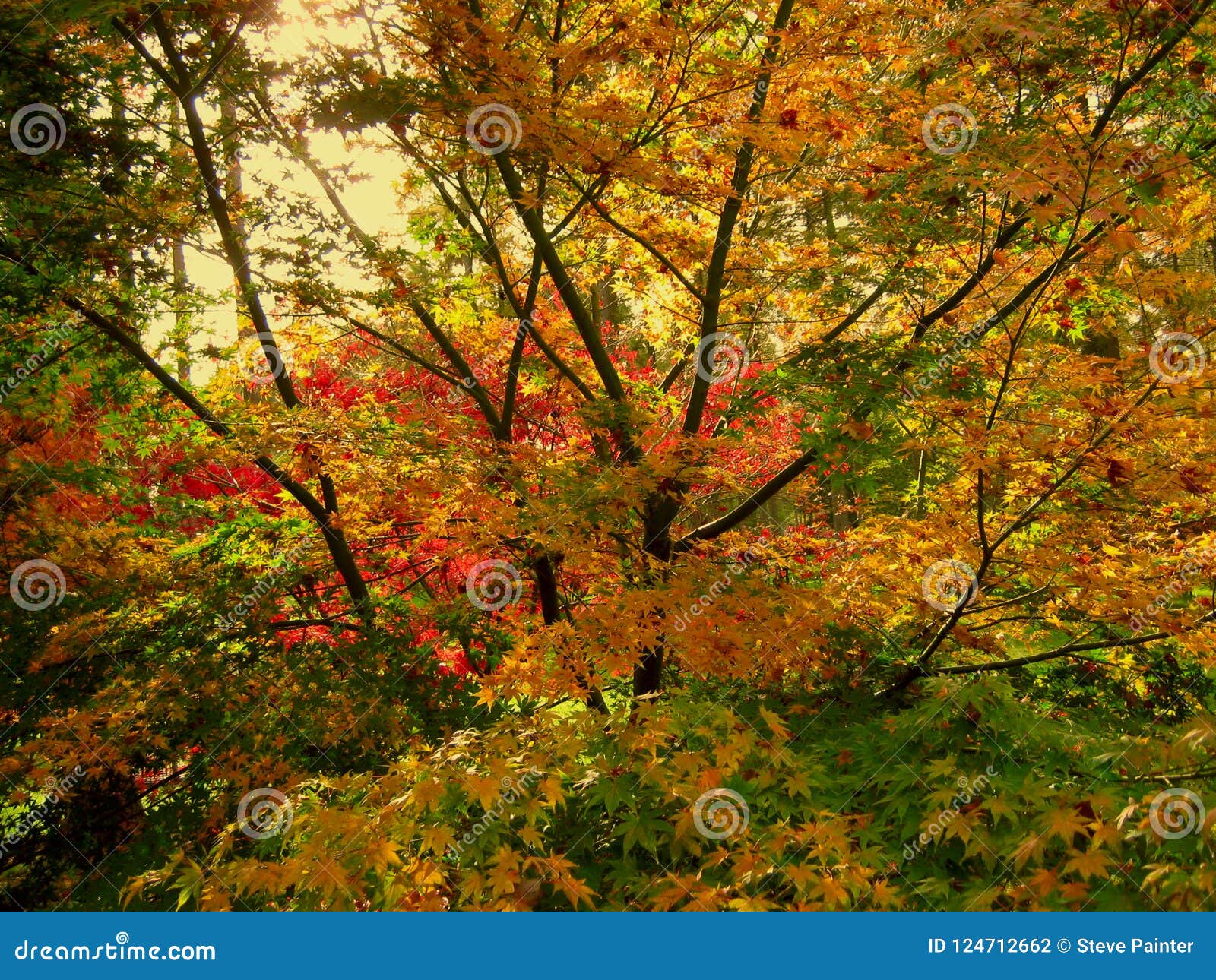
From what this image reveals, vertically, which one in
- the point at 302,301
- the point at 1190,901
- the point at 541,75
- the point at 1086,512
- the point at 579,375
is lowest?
the point at 1190,901

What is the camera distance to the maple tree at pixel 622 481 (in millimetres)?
2629

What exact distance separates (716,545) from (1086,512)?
2.57m

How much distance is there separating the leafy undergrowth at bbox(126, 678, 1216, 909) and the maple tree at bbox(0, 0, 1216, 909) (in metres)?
0.02

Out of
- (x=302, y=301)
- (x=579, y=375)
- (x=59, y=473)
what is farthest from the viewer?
(x=579, y=375)

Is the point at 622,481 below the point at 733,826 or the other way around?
the other way around

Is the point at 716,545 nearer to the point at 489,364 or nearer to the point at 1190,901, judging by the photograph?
the point at 489,364

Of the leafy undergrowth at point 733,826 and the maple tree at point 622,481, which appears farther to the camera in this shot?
the maple tree at point 622,481

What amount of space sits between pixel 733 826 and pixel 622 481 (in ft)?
6.19

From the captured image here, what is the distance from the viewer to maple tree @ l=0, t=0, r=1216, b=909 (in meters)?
2.63

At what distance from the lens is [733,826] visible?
2629 millimetres

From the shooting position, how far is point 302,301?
5043 mm

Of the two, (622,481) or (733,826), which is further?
(622,481)

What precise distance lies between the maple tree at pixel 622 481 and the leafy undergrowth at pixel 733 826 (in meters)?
0.02

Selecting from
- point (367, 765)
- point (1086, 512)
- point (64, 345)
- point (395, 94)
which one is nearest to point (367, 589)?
point (367, 765)
